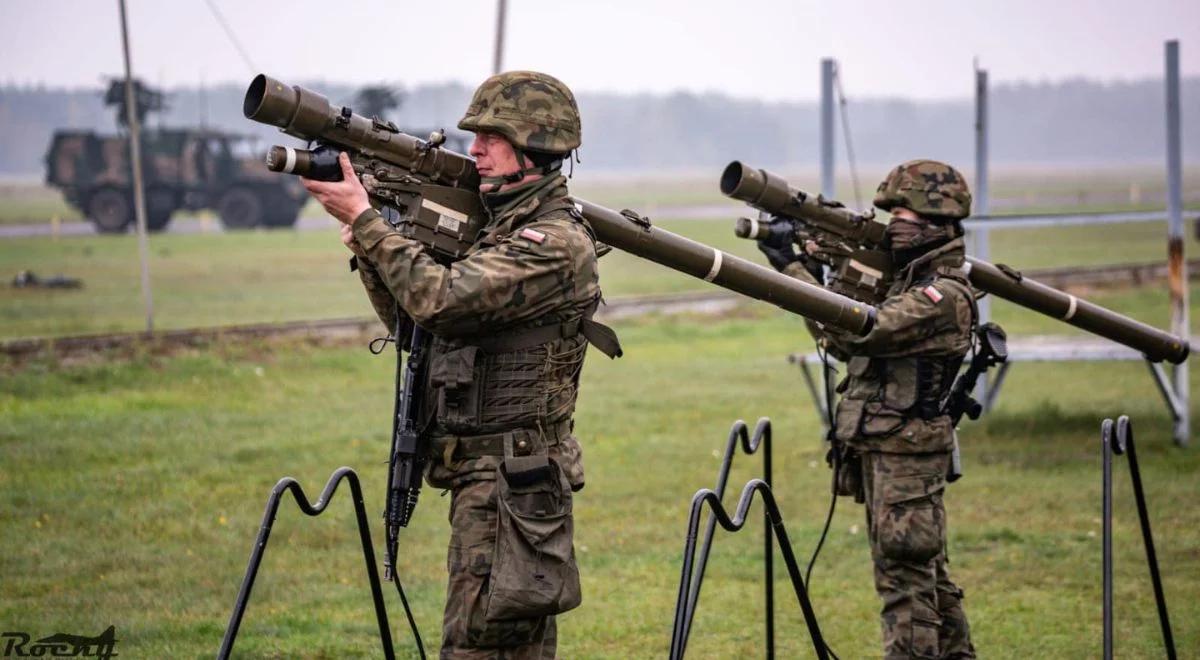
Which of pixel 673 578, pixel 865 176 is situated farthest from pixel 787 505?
pixel 865 176

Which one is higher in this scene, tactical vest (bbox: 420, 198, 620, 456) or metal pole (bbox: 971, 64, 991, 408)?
metal pole (bbox: 971, 64, 991, 408)

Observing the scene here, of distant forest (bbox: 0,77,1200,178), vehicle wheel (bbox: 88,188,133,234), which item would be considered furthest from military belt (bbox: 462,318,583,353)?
distant forest (bbox: 0,77,1200,178)

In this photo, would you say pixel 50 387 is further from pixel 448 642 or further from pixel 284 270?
pixel 284 270

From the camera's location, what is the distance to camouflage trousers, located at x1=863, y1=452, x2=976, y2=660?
645 centimetres

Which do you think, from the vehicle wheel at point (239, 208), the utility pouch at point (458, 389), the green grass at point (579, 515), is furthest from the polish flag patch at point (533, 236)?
the vehicle wheel at point (239, 208)

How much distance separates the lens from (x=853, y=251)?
23.3 feet

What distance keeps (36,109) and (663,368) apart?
126 metres

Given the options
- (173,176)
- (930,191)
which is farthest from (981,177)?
(173,176)

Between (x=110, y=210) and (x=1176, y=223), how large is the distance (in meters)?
36.1

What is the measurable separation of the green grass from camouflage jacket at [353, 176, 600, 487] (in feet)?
A: 8.94

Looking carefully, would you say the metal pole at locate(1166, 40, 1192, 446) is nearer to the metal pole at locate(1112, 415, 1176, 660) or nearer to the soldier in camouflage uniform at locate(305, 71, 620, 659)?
the metal pole at locate(1112, 415, 1176, 660)

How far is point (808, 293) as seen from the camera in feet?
19.4

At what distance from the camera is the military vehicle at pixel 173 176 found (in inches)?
1692

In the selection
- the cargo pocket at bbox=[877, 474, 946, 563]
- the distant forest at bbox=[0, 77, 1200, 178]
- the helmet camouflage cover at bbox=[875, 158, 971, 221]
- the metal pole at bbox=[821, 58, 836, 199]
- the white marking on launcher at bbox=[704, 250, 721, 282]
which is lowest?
the cargo pocket at bbox=[877, 474, 946, 563]
